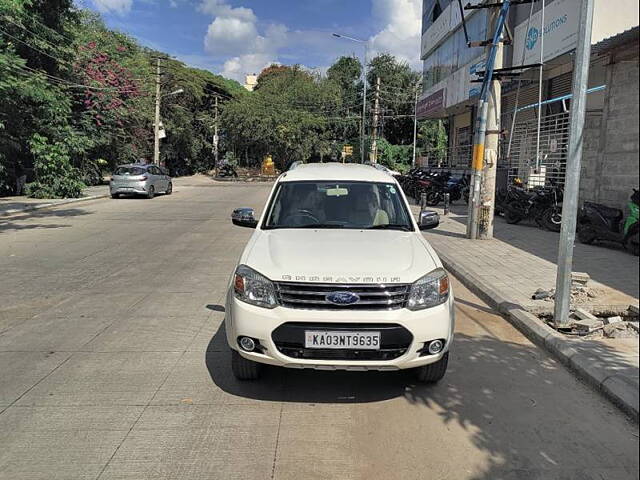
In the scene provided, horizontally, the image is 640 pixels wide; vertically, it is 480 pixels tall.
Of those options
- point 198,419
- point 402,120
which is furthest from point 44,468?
point 402,120

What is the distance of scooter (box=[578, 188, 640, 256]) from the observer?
30.3 ft

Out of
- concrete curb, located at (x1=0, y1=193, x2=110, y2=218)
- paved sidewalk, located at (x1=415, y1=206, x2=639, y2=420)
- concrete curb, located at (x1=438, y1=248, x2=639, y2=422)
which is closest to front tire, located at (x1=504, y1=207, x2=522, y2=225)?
paved sidewalk, located at (x1=415, y1=206, x2=639, y2=420)

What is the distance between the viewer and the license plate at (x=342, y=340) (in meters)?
3.66

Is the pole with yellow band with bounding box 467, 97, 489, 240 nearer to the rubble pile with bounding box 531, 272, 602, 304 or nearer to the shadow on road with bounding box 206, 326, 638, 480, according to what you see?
the rubble pile with bounding box 531, 272, 602, 304

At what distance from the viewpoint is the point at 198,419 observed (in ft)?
12.2

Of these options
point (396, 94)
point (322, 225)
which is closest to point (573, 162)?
point (322, 225)

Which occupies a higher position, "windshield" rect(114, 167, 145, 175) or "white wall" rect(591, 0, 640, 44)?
"white wall" rect(591, 0, 640, 44)

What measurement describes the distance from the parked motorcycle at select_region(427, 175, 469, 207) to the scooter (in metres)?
9.06

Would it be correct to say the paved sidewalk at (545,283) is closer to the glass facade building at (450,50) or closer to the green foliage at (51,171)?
the glass facade building at (450,50)

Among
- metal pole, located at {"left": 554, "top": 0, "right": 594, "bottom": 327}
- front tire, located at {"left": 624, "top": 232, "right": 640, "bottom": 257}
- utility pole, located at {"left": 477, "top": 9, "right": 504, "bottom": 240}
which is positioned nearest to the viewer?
metal pole, located at {"left": 554, "top": 0, "right": 594, "bottom": 327}

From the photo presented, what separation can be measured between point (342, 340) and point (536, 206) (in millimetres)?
11229

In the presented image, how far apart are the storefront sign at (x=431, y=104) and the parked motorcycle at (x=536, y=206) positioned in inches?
513

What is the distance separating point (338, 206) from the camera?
5.24 metres

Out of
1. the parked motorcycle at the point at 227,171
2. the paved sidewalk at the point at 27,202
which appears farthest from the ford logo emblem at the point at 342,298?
the parked motorcycle at the point at 227,171
